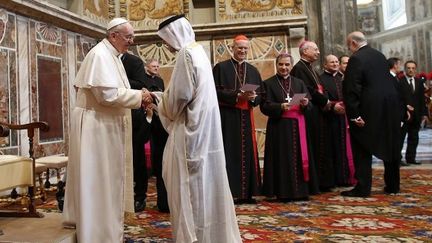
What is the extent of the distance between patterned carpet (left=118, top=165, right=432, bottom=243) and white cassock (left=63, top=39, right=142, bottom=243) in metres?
0.51

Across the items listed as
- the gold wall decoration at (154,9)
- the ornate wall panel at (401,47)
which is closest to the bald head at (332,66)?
the gold wall decoration at (154,9)

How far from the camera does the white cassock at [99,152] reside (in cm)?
312

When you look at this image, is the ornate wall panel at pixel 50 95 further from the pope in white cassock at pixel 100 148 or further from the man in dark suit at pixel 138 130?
the pope in white cassock at pixel 100 148

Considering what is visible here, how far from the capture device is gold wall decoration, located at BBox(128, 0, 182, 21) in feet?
29.9

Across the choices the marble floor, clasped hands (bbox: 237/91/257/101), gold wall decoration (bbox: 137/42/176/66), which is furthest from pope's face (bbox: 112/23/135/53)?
the marble floor

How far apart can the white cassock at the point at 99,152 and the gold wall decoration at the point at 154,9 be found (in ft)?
19.5

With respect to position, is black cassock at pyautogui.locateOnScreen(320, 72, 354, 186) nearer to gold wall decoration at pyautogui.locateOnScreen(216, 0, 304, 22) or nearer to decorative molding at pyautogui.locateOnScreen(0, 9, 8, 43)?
gold wall decoration at pyautogui.locateOnScreen(216, 0, 304, 22)

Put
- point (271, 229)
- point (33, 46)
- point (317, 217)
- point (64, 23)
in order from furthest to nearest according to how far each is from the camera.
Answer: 1. point (64, 23)
2. point (33, 46)
3. point (317, 217)
4. point (271, 229)

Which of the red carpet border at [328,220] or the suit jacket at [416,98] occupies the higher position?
the suit jacket at [416,98]

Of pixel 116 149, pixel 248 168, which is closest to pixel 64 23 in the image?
pixel 248 168

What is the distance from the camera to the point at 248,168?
5098 mm

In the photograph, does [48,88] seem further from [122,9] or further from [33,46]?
[122,9]

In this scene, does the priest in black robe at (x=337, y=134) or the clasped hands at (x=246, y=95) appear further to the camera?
the priest in black robe at (x=337, y=134)

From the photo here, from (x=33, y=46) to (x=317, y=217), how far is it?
4638 millimetres
